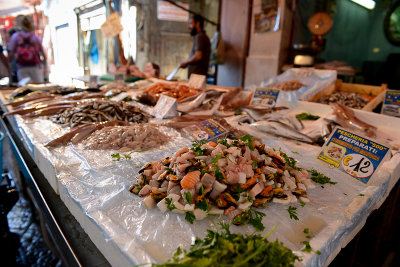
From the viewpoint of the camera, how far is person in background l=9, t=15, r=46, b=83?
21.4ft

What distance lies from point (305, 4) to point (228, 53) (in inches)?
88.2

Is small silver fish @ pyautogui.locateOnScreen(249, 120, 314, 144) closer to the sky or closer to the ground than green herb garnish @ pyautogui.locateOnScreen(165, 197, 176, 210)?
closer to the sky

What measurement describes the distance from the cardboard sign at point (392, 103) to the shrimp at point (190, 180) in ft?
8.34

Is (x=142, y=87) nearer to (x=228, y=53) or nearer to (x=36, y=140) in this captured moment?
(x=36, y=140)

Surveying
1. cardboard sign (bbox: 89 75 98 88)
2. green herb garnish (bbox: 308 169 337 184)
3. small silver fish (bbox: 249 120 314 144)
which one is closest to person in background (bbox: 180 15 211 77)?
cardboard sign (bbox: 89 75 98 88)

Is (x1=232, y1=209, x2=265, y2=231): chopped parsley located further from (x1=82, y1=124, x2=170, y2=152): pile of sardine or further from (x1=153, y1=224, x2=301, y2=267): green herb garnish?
(x1=82, y1=124, x2=170, y2=152): pile of sardine

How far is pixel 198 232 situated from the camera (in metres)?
1.02

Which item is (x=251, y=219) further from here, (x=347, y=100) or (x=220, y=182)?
(x=347, y=100)

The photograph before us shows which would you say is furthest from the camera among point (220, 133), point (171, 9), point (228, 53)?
point (171, 9)

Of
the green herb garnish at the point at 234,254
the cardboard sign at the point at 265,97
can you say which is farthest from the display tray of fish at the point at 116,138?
the cardboard sign at the point at 265,97

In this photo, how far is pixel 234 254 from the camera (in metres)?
0.80

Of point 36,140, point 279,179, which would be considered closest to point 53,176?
point 36,140

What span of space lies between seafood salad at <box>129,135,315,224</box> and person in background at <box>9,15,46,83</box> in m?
7.16

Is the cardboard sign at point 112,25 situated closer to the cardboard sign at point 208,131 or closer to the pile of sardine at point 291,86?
Answer: the pile of sardine at point 291,86
